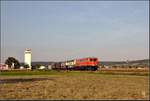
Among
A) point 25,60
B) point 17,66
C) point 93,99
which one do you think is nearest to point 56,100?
point 93,99

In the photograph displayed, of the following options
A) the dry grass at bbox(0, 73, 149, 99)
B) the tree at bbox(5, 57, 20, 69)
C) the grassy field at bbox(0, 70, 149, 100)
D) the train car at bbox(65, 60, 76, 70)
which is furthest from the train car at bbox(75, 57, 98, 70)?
the tree at bbox(5, 57, 20, 69)

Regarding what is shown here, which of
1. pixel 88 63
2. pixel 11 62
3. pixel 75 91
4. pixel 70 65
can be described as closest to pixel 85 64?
pixel 88 63

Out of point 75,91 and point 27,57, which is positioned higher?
point 27,57

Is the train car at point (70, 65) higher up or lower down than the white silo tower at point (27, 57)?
lower down

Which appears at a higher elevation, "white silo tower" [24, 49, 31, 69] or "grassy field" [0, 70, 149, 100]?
"white silo tower" [24, 49, 31, 69]

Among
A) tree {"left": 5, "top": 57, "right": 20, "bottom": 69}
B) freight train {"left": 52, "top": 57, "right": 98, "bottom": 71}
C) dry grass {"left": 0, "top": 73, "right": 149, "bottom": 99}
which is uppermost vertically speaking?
tree {"left": 5, "top": 57, "right": 20, "bottom": 69}

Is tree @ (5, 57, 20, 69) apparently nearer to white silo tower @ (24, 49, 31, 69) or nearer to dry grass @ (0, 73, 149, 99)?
white silo tower @ (24, 49, 31, 69)

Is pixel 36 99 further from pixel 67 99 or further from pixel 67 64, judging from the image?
pixel 67 64

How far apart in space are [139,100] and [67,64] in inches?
3866

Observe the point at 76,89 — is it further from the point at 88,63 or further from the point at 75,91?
the point at 88,63

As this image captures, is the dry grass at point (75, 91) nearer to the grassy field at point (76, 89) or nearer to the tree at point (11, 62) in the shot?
the grassy field at point (76, 89)

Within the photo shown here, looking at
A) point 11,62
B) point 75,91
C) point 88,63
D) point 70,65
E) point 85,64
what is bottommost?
point 75,91

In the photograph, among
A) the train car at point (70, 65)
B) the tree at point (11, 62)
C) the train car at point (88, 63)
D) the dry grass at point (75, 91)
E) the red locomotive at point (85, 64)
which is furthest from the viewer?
the tree at point (11, 62)

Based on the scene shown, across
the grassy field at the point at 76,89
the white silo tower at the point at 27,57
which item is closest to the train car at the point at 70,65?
the white silo tower at the point at 27,57
